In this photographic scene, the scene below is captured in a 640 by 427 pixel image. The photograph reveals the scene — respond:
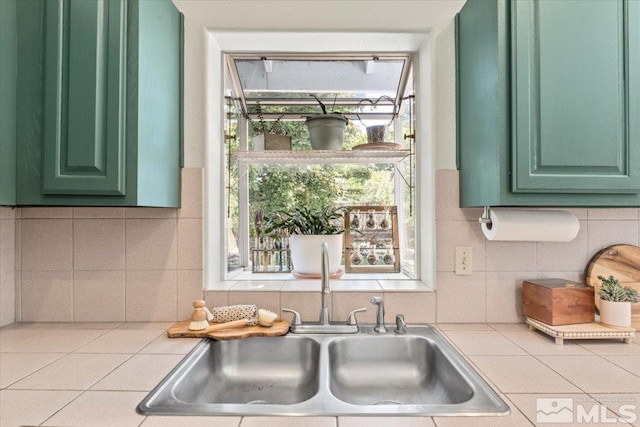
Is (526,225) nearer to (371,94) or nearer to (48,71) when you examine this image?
(371,94)

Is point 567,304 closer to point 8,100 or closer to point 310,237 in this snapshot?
point 310,237

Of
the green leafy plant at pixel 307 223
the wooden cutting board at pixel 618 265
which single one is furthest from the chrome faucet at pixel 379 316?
the wooden cutting board at pixel 618 265

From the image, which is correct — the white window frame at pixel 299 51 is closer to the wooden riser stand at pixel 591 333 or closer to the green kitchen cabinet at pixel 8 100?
the wooden riser stand at pixel 591 333

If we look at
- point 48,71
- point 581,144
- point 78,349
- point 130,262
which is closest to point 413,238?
point 581,144

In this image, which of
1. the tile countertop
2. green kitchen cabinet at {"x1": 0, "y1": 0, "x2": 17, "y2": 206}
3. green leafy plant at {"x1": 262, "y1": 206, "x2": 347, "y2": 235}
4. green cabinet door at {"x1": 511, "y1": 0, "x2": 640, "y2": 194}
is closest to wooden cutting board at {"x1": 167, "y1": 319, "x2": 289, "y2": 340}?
the tile countertop

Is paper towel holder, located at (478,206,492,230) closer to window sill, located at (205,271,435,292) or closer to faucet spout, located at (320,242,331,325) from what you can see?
window sill, located at (205,271,435,292)

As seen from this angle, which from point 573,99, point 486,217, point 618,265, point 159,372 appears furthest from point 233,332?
point 618,265

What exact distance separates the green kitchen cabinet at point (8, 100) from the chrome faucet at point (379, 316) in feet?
3.94

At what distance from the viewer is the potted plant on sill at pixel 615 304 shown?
1126 millimetres

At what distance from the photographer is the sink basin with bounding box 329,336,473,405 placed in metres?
1.13

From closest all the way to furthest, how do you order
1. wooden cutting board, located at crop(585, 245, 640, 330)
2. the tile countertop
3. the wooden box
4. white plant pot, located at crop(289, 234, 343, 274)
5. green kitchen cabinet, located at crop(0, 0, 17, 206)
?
the tile countertop
green kitchen cabinet, located at crop(0, 0, 17, 206)
the wooden box
wooden cutting board, located at crop(585, 245, 640, 330)
white plant pot, located at crop(289, 234, 343, 274)

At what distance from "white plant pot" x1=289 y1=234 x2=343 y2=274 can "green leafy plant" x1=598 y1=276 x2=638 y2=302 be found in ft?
3.11

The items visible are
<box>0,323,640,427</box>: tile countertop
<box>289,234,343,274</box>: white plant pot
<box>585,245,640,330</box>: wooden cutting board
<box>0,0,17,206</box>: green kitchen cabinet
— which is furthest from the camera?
<box>289,234,343,274</box>: white plant pot

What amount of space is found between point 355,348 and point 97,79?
119cm
